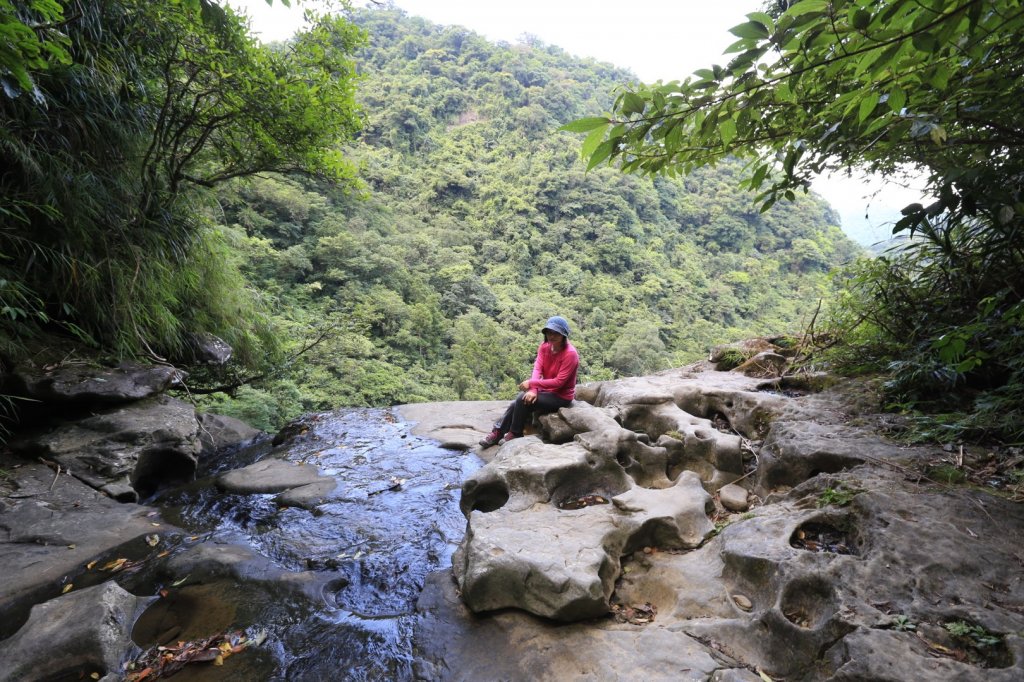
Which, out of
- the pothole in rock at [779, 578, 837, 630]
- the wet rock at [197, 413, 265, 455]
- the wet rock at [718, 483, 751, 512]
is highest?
the pothole in rock at [779, 578, 837, 630]

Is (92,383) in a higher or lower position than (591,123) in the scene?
lower

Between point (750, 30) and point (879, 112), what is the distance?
2.83 ft

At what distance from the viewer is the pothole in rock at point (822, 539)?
2.48 m

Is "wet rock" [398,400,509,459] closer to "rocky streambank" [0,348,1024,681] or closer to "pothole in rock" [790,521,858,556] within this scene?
"rocky streambank" [0,348,1024,681]

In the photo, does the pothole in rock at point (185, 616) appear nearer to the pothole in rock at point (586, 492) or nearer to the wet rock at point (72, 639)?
the wet rock at point (72, 639)

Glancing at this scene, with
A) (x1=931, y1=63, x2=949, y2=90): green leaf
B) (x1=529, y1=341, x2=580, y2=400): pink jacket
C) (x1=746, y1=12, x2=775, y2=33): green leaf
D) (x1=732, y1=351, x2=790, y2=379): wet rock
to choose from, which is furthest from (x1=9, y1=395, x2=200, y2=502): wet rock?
(x1=732, y1=351, x2=790, y2=379): wet rock

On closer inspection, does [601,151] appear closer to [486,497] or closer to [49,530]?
→ [486,497]

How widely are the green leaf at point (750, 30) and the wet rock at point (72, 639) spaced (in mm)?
3980

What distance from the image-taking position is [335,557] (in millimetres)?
3607

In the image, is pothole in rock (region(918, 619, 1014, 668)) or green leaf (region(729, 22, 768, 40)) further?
pothole in rock (region(918, 619, 1014, 668))

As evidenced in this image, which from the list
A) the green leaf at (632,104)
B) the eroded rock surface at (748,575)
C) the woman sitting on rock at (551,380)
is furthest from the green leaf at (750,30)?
the woman sitting on rock at (551,380)

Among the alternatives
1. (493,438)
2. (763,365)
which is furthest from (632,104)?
(763,365)

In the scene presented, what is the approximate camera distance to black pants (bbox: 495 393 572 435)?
555 cm

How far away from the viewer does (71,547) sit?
3359mm
